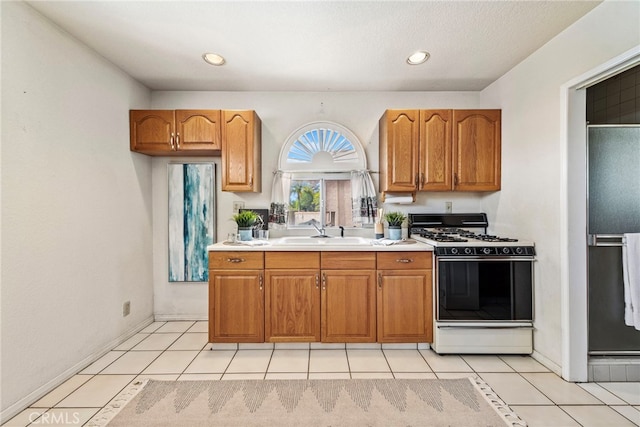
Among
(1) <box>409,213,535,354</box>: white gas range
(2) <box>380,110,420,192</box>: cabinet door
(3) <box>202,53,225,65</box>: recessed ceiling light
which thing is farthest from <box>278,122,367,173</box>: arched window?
(1) <box>409,213,535,354</box>: white gas range

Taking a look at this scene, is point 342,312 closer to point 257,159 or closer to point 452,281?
point 452,281

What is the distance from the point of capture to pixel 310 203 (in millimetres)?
3291

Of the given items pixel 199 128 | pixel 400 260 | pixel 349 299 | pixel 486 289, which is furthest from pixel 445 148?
pixel 199 128

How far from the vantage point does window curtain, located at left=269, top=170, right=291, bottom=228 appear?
128 inches

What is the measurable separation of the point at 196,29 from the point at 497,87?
269 cm

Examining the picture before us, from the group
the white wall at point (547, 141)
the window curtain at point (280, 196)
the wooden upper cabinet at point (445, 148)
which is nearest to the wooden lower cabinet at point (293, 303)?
A: the window curtain at point (280, 196)

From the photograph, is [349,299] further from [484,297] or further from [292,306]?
[484,297]

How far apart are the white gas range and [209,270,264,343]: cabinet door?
1.47 m

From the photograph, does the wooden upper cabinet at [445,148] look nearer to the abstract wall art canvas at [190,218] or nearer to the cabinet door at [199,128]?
the cabinet door at [199,128]

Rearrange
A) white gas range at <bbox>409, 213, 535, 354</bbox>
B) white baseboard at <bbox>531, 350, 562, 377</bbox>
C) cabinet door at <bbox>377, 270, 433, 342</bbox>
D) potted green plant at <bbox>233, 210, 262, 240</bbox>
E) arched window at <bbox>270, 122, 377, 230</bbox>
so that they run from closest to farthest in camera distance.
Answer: white baseboard at <bbox>531, 350, 562, 377</bbox> → white gas range at <bbox>409, 213, 535, 354</bbox> → cabinet door at <bbox>377, 270, 433, 342</bbox> → potted green plant at <bbox>233, 210, 262, 240</bbox> → arched window at <bbox>270, 122, 377, 230</bbox>

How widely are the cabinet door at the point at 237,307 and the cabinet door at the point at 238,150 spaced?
867 mm

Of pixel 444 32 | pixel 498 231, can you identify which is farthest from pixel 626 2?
pixel 498 231

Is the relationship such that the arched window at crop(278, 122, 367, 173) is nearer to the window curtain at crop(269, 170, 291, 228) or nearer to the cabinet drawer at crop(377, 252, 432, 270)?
the window curtain at crop(269, 170, 291, 228)

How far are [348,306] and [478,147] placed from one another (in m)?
1.90
